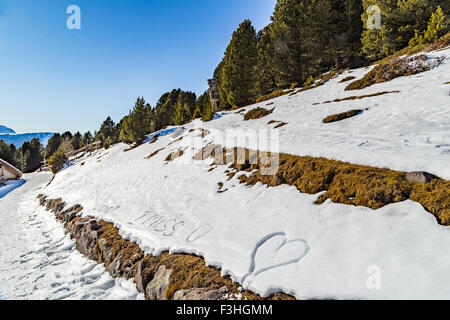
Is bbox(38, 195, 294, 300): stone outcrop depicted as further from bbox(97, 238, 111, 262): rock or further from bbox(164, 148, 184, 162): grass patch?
bbox(164, 148, 184, 162): grass patch

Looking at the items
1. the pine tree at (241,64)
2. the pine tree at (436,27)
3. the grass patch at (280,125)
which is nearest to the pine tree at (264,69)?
the pine tree at (241,64)

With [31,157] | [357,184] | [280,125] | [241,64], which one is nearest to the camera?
[357,184]

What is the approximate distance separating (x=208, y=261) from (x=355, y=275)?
9.05ft

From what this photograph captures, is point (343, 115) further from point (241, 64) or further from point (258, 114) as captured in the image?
point (241, 64)

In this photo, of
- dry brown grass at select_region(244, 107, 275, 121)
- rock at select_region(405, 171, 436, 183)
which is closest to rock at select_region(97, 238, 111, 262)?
rock at select_region(405, 171, 436, 183)

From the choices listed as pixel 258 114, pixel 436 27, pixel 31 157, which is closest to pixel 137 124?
pixel 258 114

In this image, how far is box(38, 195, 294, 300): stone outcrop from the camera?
365 centimetres

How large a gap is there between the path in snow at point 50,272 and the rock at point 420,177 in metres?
6.60

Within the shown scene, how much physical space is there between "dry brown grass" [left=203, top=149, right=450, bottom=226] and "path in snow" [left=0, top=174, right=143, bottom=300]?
17.0ft

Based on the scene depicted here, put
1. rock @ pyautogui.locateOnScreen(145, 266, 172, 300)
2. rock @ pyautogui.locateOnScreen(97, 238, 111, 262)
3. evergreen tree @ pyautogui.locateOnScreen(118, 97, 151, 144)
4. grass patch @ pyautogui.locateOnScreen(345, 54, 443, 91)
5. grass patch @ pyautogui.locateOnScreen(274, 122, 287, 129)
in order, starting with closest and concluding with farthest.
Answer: rock @ pyautogui.locateOnScreen(145, 266, 172, 300) < rock @ pyautogui.locateOnScreen(97, 238, 111, 262) < grass patch @ pyautogui.locateOnScreen(274, 122, 287, 129) < grass patch @ pyautogui.locateOnScreen(345, 54, 443, 91) < evergreen tree @ pyautogui.locateOnScreen(118, 97, 151, 144)

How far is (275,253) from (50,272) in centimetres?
724

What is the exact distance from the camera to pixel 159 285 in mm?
4410

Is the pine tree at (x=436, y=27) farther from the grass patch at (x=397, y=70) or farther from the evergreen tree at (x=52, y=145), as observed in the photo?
the evergreen tree at (x=52, y=145)

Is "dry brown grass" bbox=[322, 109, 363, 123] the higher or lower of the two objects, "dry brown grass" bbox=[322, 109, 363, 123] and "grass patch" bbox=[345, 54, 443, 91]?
the lower
